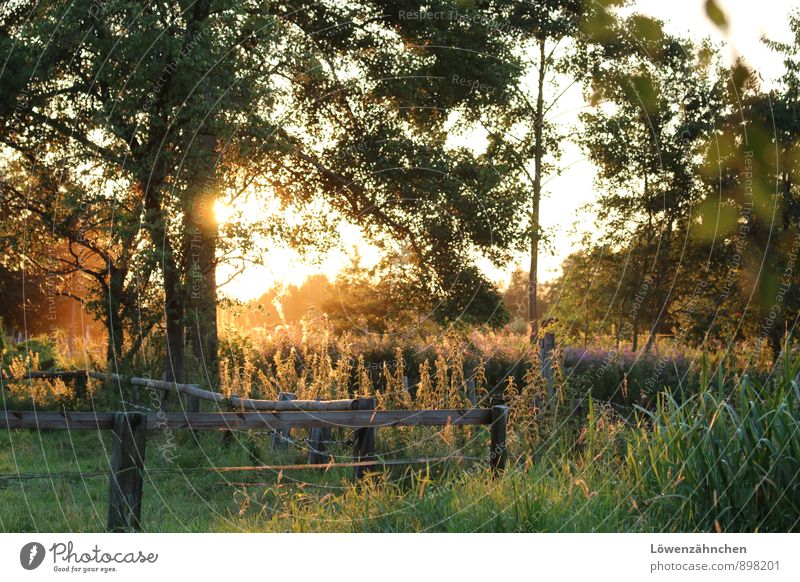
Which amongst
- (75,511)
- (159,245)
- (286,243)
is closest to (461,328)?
(286,243)

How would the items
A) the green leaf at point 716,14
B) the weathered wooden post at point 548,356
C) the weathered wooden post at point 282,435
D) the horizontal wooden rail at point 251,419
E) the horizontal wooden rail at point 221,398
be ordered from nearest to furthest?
the green leaf at point 716,14
the horizontal wooden rail at point 251,419
the horizontal wooden rail at point 221,398
the weathered wooden post at point 548,356
the weathered wooden post at point 282,435

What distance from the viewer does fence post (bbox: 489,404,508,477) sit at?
778cm

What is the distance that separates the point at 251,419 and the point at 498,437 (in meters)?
2.26

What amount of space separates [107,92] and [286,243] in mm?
3070

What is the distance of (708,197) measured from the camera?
1218cm

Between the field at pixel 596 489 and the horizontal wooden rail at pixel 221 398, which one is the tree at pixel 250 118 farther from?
the field at pixel 596 489

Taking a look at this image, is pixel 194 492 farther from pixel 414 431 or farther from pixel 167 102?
pixel 167 102

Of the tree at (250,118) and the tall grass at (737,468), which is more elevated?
the tree at (250,118)

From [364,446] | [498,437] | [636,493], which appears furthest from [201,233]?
[636,493]

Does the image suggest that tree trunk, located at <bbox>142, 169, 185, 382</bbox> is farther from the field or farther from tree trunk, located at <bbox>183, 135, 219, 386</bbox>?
the field

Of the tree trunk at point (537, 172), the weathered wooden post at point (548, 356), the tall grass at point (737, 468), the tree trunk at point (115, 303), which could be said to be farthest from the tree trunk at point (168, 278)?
the tall grass at point (737, 468)

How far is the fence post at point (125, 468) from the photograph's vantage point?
6.82m
